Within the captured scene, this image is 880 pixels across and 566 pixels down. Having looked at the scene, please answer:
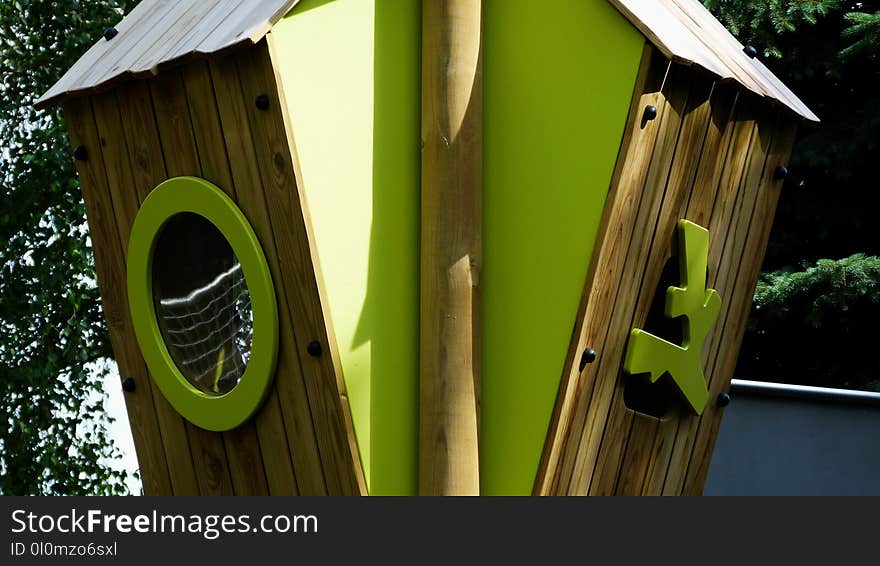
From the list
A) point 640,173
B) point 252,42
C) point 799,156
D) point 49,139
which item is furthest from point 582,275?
point 799,156

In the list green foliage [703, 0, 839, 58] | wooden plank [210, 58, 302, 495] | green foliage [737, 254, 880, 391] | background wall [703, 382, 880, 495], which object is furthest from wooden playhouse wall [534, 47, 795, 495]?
green foliage [703, 0, 839, 58]

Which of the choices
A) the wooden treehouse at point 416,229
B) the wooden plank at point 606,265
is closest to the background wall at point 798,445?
the wooden treehouse at point 416,229

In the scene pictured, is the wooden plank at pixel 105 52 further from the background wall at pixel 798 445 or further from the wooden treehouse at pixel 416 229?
the background wall at pixel 798 445

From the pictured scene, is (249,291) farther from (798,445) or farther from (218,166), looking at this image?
(798,445)

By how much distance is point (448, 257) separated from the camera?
2695 mm

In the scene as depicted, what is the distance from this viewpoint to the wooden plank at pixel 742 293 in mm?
3334

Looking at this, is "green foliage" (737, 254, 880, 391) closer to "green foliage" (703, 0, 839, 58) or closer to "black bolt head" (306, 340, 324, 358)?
"green foliage" (703, 0, 839, 58)

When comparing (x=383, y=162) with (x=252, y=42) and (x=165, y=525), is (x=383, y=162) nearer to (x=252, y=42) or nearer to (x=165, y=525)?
(x=252, y=42)

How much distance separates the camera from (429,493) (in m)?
2.69

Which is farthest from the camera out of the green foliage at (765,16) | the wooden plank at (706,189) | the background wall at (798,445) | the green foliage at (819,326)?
the green foliage at (765,16)

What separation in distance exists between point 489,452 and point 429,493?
0.65 ft

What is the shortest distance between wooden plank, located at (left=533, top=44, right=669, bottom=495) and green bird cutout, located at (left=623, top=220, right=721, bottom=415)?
166 millimetres

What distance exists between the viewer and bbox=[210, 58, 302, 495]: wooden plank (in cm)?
264

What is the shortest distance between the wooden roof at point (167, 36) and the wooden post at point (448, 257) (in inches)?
16.1
